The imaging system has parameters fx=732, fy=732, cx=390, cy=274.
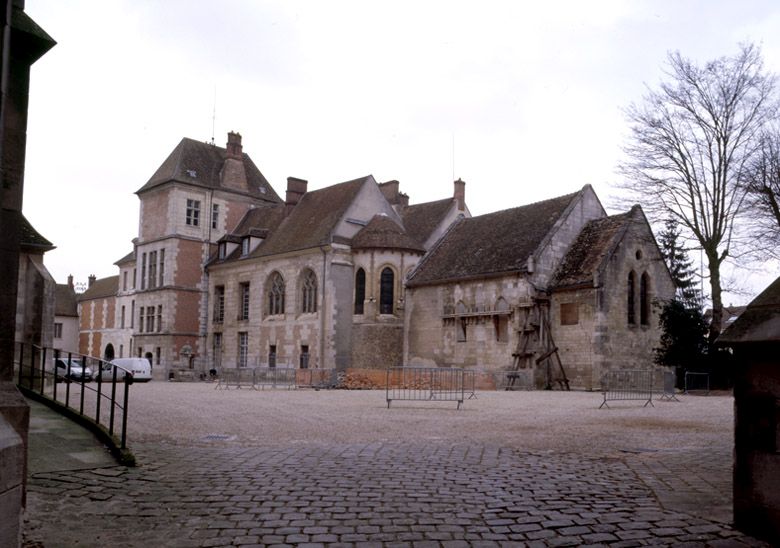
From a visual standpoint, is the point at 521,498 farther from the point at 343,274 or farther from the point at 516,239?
the point at 343,274

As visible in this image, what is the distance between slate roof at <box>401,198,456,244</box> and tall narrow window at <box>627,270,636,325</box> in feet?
43.4

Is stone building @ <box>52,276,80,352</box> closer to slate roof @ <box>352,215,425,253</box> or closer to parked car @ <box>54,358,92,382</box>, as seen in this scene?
parked car @ <box>54,358,92,382</box>

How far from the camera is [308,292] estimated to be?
40469 millimetres

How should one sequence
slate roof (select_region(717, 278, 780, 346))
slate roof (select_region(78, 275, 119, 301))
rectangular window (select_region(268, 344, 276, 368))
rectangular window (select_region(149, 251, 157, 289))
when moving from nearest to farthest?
slate roof (select_region(717, 278, 780, 346)) < rectangular window (select_region(268, 344, 276, 368)) < rectangular window (select_region(149, 251, 157, 289)) < slate roof (select_region(78, 275, 119, 301))

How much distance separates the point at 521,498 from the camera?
6.59m

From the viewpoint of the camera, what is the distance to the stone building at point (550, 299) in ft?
101

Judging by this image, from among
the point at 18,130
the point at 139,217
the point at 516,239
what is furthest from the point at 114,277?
the point at 18,130

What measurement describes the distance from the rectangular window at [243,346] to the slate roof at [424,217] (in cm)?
1176

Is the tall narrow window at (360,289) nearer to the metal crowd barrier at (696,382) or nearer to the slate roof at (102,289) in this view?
the metal crowd barrier at (696,382)

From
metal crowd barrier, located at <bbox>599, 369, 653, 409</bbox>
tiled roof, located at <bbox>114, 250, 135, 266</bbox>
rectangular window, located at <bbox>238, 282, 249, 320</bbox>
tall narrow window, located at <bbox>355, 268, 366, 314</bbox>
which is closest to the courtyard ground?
metal crowd barrier, located at <bbox>599, 369, 653, 409</bbox>

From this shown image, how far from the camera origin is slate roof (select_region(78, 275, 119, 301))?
6856 centimetres

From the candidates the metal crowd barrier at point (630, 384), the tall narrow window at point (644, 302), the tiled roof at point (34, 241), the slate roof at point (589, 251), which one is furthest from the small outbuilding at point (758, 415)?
the tall narrow window at point (644, 302)

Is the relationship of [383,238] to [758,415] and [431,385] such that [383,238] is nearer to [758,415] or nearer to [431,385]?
[431,385]

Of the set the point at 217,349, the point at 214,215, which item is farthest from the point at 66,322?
the point at 217,349
